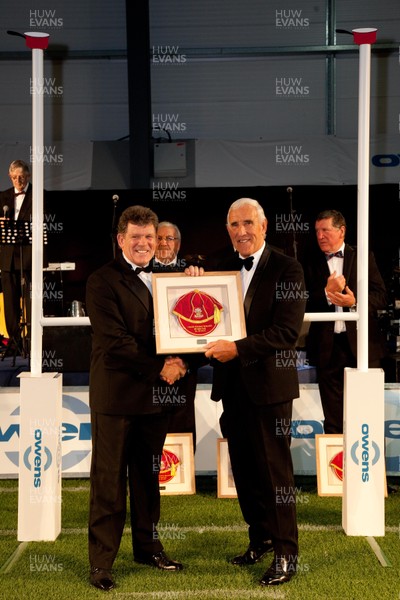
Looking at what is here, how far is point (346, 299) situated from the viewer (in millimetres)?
5125

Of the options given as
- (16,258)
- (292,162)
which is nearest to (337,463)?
(16,258)

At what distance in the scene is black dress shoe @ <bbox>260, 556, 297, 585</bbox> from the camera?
13.3 feet

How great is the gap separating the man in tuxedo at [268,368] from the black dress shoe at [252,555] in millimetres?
179

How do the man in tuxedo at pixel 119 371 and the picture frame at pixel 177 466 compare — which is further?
the picture frame at pixel 177 466

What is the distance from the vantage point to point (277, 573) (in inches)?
161

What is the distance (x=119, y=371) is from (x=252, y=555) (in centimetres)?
127

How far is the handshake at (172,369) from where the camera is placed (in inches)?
161

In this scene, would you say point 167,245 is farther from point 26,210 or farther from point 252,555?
point 26,210

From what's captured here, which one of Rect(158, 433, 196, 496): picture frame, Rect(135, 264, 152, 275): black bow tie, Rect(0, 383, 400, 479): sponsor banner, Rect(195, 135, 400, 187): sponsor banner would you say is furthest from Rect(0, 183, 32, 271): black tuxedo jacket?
Rect(135, 264, 152, 275): black bow tie

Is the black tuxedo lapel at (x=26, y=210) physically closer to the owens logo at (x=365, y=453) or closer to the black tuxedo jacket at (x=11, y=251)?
the black tuxedo jacket at (x=11, y=251)

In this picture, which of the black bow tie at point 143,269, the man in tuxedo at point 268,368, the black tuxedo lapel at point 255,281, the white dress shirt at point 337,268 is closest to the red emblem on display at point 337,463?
the white dress shirt at point 337,268

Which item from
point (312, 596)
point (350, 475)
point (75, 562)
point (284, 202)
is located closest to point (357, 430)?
point (350, 475)

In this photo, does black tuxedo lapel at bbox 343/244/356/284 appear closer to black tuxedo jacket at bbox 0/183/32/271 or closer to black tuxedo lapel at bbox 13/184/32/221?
black tuxedo lapel at bbox 13/184/32/221

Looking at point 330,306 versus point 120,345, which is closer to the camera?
point 120,345
